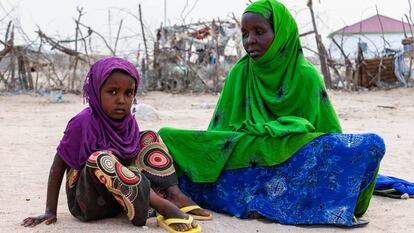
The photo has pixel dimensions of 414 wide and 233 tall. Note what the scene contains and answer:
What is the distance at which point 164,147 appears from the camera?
3.31m

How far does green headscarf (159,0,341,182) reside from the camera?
3.22 m

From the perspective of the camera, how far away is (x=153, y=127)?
7633 millimetres

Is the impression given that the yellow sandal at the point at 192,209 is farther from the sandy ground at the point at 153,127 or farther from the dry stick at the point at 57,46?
the dry stick at the point at 57,46

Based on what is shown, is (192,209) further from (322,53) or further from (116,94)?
(322,53)

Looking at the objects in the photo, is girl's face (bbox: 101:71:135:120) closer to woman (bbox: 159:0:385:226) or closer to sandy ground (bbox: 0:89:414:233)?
woman (bbox: 159:0:385:226)

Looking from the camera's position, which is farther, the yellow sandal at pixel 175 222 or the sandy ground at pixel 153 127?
the sandy ground at pixel 153 127

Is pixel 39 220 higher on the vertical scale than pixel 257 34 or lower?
lower

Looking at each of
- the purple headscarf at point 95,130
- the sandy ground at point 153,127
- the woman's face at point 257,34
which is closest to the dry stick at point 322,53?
the sandy ground at point 153,127

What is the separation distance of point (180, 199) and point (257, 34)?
41.4 inches

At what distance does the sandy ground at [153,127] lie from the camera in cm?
311

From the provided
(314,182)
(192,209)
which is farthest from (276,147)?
(192,209)

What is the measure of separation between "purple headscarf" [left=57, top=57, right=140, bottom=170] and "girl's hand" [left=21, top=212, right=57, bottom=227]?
10.7 inches

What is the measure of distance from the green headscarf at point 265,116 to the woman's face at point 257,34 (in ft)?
0.10

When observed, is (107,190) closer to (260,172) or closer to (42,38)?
(260,172)
